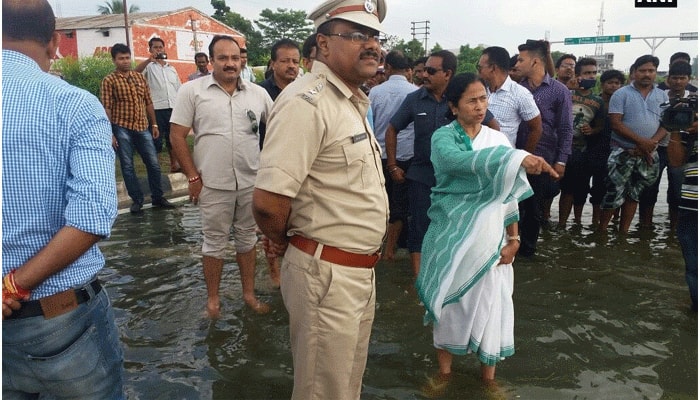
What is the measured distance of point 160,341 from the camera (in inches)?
141

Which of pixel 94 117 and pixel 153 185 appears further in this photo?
pixel 153 185

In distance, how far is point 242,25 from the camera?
164 ft

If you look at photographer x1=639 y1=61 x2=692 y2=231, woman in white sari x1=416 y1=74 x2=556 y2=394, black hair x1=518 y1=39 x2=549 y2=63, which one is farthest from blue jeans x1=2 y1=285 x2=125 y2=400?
photographer x1=639 y1=61 x2=692 y2=231

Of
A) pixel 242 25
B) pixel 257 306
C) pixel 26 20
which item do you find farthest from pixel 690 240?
pixel 242 25

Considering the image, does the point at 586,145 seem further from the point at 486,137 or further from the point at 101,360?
the point at 101,360

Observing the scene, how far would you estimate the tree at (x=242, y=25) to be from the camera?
48.1 metres

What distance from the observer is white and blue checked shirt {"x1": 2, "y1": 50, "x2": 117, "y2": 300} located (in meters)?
1.63

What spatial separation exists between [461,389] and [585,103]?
4.47 m

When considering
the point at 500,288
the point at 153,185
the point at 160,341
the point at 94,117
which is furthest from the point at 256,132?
the point at 153,185

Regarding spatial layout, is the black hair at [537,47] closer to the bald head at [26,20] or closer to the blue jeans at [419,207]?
the blue jeans at [419,207]

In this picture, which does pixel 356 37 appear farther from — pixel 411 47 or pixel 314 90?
pixel 411 47

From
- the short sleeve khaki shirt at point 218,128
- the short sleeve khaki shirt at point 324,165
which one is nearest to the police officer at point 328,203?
the short sleeve khaki shirt at point 324,165

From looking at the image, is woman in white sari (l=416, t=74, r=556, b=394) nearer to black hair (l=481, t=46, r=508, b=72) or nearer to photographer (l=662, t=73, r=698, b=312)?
photographer (l=662, t=73, r=698, b=312)

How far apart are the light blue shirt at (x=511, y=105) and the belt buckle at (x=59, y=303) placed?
12.4 feet
